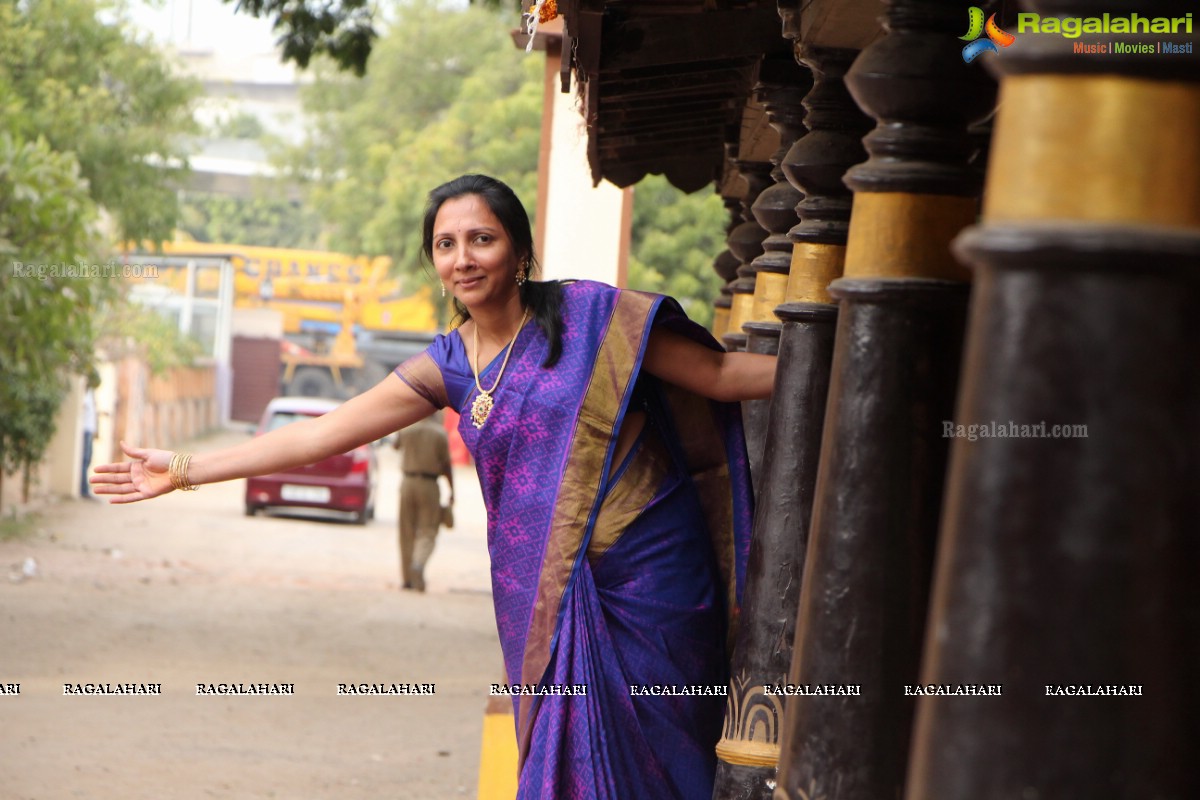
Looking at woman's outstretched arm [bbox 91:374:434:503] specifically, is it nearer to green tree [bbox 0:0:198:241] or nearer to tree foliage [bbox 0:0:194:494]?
tree foliage [bbox 0:0:194:494]

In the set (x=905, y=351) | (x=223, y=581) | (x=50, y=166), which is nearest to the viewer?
(x=905, y=351)

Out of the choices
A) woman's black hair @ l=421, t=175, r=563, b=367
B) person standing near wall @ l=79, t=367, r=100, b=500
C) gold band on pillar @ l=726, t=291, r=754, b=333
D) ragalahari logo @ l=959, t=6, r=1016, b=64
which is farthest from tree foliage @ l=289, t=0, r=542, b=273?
ragalahari logo @ l=959, t=6, r=1016, b=64

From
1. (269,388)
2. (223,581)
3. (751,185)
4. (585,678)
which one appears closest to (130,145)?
(223,581)

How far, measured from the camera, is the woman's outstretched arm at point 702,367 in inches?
119

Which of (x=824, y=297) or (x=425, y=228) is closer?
(x=824, y=297)

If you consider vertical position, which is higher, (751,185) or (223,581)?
(751,185)

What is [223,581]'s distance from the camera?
14.0m

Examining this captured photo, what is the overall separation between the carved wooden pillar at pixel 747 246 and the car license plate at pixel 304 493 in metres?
15.0

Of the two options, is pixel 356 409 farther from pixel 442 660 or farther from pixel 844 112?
pixel 442 660

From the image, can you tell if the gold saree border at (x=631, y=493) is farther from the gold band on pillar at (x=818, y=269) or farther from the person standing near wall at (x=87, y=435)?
the person standing near wall at (x=87, y=435)

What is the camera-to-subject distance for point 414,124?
98.4 feet

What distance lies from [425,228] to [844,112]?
3.52ft

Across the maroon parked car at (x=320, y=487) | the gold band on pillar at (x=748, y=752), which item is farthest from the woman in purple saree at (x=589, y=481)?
the maroon parked car at (x=320, y=487)

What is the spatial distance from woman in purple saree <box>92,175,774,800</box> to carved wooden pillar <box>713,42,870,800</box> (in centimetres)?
33
